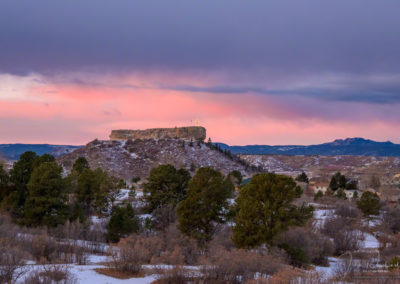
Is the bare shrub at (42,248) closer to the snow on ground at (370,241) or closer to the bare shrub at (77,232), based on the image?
the bare shrub at (77,232)

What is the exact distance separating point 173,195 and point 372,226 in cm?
2485

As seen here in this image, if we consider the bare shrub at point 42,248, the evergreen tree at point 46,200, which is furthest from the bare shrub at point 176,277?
the evergreen tree at point 46,200

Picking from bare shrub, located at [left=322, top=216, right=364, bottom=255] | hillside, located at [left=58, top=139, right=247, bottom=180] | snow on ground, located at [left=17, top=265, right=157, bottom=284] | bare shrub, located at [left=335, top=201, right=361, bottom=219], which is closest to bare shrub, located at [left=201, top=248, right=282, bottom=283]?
snow on ground, located at [left=17, top=265, right=157, bottom=284]

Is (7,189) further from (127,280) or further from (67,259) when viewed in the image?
(127,280)

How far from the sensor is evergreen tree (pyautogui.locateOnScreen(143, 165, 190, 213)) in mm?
36219

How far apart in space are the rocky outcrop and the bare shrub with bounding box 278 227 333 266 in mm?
116119

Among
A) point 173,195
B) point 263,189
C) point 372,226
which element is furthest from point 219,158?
point 263,189

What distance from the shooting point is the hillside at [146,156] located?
326 ft

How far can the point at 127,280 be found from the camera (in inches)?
470

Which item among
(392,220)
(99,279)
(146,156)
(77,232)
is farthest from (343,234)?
(146,156)

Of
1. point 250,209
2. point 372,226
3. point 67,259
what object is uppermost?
point 250,209

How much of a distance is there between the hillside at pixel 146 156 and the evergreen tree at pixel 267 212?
71955 millimetres

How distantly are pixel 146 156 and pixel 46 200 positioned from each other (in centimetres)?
8089

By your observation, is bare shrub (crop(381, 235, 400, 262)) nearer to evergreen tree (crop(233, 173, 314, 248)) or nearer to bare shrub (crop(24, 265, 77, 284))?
evergreen tree (crop(233, 173, 314, 248))
